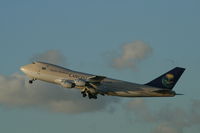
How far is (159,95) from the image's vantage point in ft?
262

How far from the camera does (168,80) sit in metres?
84.0

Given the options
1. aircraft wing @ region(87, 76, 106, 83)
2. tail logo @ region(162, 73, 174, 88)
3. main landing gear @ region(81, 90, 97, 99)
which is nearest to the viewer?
aircraft wing @ region(87, 76, 106, 83)

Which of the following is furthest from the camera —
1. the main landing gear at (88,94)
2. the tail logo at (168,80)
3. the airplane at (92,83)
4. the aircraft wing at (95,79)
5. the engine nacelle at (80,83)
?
the tail logo at (168,80)

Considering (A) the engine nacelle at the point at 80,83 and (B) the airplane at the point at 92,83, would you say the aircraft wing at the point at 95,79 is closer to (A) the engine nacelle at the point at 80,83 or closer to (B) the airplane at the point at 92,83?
(B) the airplane at the point at 92,83

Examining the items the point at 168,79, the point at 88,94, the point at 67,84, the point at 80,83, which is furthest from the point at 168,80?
the point at 67,84

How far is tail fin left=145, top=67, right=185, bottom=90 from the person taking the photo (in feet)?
275

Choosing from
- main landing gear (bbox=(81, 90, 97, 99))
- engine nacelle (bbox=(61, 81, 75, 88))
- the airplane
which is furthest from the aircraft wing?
main landing gear (bbox=(81, 90, 97, 99))

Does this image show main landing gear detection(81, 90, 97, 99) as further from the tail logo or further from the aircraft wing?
the tail logo

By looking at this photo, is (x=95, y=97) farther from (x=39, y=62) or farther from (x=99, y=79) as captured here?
(x=39, y=62)

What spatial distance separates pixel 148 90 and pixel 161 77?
201 inches

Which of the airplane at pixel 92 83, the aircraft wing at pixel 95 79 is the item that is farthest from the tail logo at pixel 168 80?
the aircraft wing at pixel 95 79

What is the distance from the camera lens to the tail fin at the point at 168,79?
8369 cm

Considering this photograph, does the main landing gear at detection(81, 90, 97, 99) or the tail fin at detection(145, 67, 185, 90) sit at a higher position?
the tail fin at detection(145, 67, 185, 90)

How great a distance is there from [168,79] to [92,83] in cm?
1567
